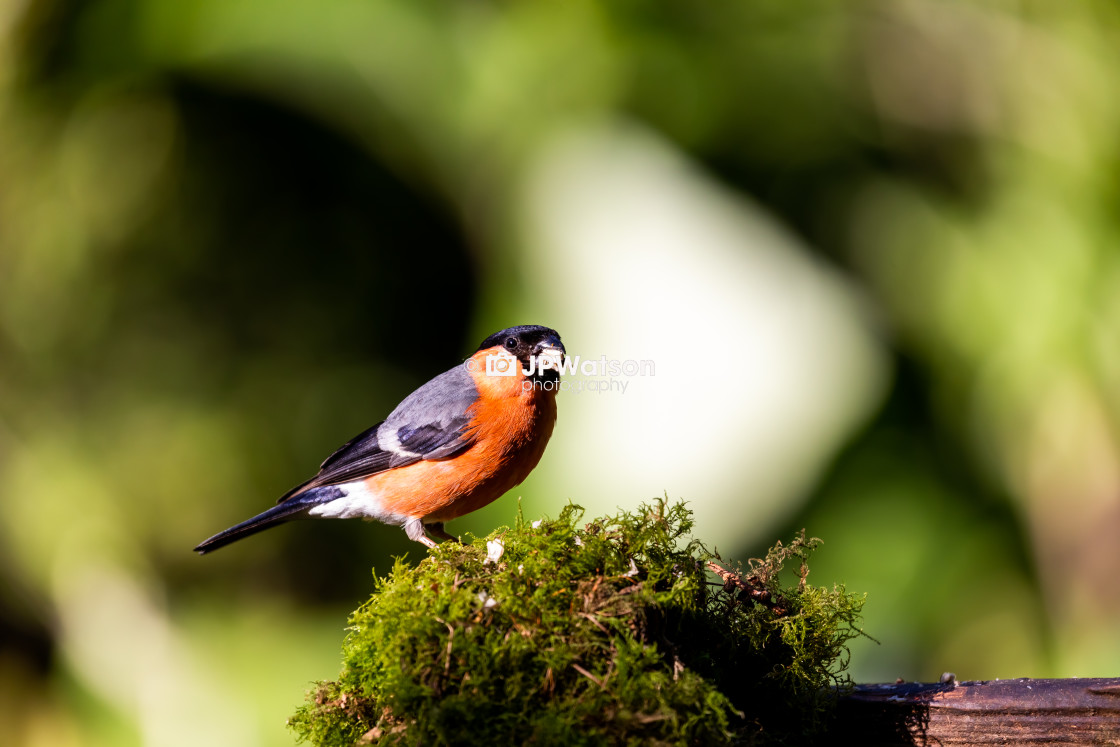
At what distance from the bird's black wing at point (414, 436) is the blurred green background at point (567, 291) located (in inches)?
31.8

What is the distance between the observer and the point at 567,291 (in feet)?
14.0

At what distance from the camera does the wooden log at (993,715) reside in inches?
76.5

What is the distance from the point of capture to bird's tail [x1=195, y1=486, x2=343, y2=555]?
3262mm

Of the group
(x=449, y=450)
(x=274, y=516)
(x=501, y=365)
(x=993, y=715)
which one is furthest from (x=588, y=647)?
(x=274, y=516)

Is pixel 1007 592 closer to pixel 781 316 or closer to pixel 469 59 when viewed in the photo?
pixel 781 316

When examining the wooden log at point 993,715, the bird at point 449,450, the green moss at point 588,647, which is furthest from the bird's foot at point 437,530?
the wooden log at point 993,715

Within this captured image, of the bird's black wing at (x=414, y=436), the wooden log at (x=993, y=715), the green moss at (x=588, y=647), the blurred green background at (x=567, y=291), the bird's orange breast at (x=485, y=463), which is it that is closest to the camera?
the green moss at (x=588, y=647)

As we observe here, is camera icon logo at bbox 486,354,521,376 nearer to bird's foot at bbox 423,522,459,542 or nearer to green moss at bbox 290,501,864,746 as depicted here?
bird's foot at bbox 423,522,459,542

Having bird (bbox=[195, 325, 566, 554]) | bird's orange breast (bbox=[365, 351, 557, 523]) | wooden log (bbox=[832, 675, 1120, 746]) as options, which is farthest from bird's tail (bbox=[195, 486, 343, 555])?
wooden log (bbox=[832, 675, 1120, 746])

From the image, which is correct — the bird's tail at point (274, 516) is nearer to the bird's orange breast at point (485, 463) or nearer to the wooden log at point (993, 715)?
the bird's orange breast at point (485, 463)

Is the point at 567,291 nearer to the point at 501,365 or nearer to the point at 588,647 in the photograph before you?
the point at 501,365

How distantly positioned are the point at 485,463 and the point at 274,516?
97cm

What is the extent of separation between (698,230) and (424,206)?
1.99 m

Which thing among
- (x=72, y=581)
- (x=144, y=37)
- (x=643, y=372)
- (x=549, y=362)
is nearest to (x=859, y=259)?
(x=643, y=372)
